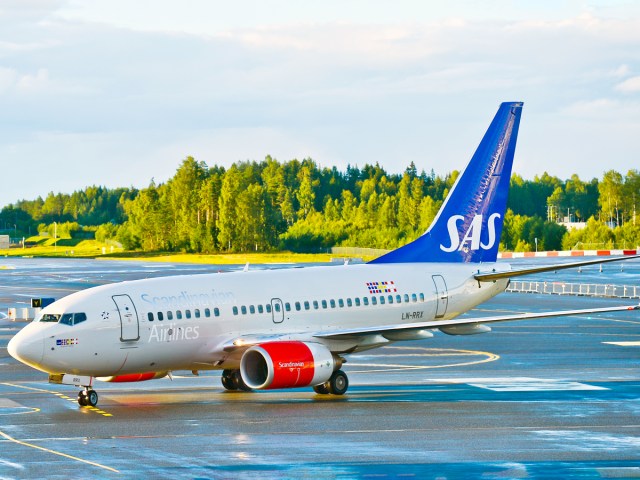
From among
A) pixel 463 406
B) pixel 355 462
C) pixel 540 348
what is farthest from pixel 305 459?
pixel 540 348

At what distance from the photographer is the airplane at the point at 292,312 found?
3444 centimetres

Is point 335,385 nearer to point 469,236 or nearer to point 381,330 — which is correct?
point 381,330

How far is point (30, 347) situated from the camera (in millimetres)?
33500

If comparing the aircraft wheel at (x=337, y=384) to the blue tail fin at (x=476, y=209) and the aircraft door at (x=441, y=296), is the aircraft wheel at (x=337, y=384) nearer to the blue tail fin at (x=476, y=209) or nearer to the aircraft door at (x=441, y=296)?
the aircraft door at (x=441, y=296)

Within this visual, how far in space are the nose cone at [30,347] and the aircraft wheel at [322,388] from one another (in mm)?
8554

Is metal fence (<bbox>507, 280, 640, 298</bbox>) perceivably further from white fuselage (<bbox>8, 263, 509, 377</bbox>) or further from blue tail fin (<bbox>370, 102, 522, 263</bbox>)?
white fuselage (<bbox>8, 263, 509, 377</bbox>)

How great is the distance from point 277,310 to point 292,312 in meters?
0.57

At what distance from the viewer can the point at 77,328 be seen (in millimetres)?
33969

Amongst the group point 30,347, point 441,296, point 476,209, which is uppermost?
point 476,209

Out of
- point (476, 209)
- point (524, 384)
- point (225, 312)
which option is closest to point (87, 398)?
point (225, 312)

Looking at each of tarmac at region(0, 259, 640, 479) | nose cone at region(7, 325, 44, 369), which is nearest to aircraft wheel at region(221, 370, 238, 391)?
tarmac at region(0, 259, 640, 479)

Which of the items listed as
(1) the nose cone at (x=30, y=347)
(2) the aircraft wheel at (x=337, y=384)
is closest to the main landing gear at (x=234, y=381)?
(2) the aircraft wheel at (x=337, y=384)

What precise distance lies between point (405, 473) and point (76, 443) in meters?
8.45

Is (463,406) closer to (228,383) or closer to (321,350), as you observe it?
(321,350)
